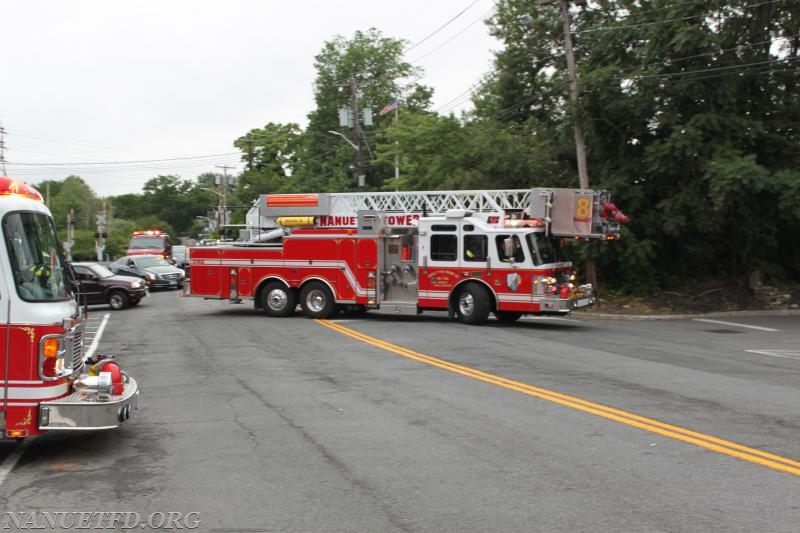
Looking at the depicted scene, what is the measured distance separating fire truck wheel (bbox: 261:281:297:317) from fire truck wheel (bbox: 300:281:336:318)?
37cm

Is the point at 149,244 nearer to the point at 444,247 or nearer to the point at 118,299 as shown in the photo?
the point at 118,299

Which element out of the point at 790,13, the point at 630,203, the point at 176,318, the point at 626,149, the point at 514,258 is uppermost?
the point at 790,13

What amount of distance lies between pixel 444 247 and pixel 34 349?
550 inches

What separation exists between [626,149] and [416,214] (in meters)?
8.47

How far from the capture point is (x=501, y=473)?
6.34m

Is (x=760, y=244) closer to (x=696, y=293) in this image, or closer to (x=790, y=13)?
(x=696, y=293)

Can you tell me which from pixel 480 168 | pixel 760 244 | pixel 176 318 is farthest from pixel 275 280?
pixel 760 244

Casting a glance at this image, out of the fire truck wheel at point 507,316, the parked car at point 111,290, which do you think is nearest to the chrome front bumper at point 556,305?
the fire truck wheel at point 507,316

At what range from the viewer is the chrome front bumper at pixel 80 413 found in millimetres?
6562

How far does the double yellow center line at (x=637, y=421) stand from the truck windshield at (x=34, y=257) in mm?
5713

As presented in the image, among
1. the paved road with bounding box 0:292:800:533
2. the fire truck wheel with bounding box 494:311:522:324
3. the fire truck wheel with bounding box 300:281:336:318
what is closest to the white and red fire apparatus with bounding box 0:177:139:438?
the paved road with bounding box 0:292:800:533

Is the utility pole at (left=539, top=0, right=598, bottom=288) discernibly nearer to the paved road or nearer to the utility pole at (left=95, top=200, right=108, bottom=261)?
the paved road

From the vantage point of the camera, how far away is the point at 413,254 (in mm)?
20547

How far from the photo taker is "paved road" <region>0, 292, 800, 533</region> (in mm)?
5453
